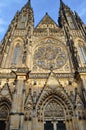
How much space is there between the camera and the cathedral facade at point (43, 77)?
10354 mm

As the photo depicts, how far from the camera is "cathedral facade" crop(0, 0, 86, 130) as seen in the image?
10354 mm

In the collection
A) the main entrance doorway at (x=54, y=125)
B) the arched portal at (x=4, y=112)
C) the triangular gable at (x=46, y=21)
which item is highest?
the triangular gable at (x=46, y=21)

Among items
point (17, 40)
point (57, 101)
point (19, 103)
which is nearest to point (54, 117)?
point (57, 101)

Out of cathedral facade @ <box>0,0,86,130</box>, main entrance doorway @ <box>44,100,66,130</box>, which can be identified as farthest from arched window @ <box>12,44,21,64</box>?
main entrance doorway @ <box>44,100,66,130</box>

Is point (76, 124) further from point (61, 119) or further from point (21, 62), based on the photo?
point (21, 62)

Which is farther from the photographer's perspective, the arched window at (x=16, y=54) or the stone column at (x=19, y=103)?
the arched window at (x=16, y=54)

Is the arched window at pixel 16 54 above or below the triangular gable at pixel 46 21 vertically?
below

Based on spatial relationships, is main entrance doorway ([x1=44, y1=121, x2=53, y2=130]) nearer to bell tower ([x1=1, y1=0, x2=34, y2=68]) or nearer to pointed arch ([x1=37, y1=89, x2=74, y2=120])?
pointed arch ([x1=37, y1=89, x2=74, y2=120])

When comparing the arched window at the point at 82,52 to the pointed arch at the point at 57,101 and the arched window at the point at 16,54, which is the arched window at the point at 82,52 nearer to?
the pointed arch at the point at 57,101

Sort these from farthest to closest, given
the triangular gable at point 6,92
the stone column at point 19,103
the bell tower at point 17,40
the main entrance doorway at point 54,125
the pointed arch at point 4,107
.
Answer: the bell tower at point 17,40
the triangular gable at point 6,92
the pointed arch at point 4,107
the main entrance doorway at point 54,125
the stone column at point 19,103

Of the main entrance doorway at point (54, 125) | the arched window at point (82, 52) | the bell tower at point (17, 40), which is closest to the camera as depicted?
the main entrance doorway at point (54, 125)

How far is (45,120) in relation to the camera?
1053 cm

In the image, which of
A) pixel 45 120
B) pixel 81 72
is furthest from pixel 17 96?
pixel 81 72

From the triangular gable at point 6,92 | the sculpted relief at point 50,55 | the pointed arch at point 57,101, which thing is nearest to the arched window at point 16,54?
the sculpted relief at point 50,55
